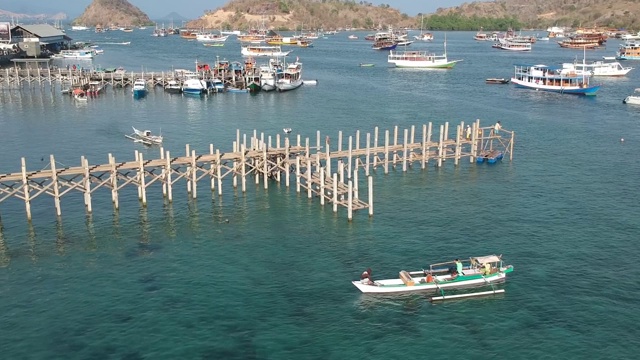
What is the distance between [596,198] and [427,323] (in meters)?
31.8

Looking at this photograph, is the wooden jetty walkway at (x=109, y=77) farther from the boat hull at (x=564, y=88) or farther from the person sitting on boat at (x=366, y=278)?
the person sitting on boat at (x=366, y=278)

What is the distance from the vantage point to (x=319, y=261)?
151 feet

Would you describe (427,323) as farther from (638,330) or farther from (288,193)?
(288,193)

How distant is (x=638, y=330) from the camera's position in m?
37.6

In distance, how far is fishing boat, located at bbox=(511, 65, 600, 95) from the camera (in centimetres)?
12600

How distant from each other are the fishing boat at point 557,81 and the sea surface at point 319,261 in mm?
43325

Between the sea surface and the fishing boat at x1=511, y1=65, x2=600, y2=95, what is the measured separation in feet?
142

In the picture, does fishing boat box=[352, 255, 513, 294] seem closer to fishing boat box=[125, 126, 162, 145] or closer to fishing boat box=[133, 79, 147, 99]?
fishing boat box=[125, 126, 162, 145]

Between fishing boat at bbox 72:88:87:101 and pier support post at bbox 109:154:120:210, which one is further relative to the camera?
fishing boat at bbox 72:88:87:101

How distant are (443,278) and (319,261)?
942cm

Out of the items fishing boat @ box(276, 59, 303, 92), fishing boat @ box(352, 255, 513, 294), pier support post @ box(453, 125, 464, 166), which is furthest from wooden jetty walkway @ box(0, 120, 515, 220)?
fishing boat @ box(276, 59, 303, 92)

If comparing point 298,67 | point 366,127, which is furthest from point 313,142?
point 298,67

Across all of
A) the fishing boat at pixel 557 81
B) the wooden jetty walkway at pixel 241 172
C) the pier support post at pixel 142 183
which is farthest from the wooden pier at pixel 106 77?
the pier support post at pixel 142 183

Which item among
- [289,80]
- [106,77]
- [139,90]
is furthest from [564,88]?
[106,77]
